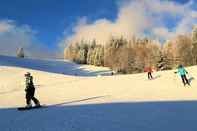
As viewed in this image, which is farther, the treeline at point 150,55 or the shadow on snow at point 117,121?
the treeline at point 150,55

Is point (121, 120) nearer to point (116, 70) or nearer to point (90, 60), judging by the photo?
point (116, 70)

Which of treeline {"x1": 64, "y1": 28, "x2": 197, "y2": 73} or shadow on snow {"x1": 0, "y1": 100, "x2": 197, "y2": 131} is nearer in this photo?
shadow on snow {"x1": 0, "y1": 100, "x2": 197, "y2": 131}

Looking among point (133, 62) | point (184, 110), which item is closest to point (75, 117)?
point (184, 110)

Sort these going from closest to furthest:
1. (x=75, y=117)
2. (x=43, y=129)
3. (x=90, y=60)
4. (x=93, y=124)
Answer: (x=43, y=129) → (x=93, y=124) → (x=75, y=117) → (x=90, y=60)

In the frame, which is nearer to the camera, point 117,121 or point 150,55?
point 117,121

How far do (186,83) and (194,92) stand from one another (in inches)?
222

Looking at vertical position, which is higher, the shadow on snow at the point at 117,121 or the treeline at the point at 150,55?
the treeline at the point at 150,55

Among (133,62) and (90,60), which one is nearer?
(133,62)

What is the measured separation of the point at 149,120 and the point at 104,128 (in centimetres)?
237

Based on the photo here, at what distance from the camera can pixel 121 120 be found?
14.9 meters

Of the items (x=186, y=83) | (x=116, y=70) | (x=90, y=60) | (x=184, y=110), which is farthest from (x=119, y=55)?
(x=184, y=110)

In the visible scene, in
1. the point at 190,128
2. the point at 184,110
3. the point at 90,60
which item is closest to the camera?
the point at 190,128

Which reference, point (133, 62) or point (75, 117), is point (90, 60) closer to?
point (133, 62)

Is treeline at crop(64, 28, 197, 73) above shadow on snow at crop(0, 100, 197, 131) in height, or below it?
above
